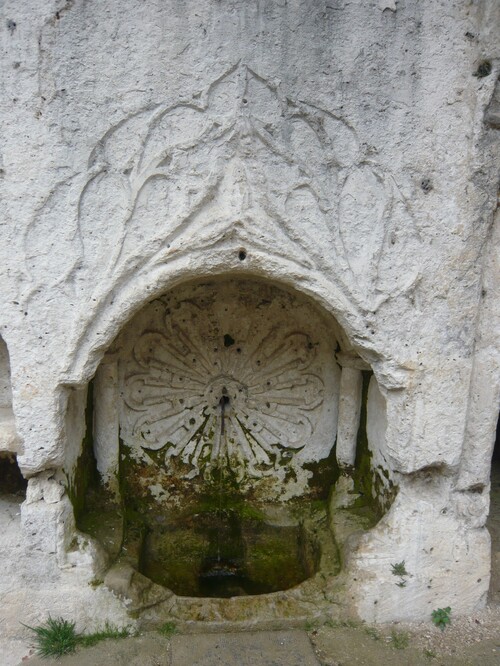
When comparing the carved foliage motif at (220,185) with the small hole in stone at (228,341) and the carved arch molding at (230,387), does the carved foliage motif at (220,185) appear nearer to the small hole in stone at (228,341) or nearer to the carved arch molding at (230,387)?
the carved arch molding at (230,387)

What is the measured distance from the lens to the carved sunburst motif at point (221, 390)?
329 cm

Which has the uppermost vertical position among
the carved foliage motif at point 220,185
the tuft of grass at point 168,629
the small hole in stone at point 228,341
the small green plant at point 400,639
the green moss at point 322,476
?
the carved foliage motif at point 220,185

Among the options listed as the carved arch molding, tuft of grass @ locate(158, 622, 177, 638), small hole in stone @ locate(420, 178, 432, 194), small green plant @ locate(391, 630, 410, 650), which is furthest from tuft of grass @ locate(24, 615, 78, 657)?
small hole in stone @ locate(420, 178, 432, 194)

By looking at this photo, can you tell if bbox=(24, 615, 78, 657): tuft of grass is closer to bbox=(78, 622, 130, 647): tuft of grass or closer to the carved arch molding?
bbox=(78, 622, 130, 647): tuft of grass

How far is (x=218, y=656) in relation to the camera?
247 cm

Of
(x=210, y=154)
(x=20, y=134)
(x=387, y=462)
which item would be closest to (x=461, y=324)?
(x=387, y=462)

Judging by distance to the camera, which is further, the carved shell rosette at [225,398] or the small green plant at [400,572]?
the carved shell rosette at [225,398]

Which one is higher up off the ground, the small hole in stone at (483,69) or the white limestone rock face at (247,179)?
the small hole in stone at (483,69)

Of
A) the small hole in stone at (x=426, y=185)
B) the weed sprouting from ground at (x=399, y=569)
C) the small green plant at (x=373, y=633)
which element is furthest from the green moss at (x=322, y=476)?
the small hole in stone at (x=426, y=185)

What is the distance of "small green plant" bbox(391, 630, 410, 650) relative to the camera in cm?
262

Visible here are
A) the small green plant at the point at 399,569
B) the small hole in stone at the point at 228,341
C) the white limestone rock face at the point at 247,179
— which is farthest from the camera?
the small hole in stone at the point at 228,341

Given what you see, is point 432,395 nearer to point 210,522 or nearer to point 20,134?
point 210,522

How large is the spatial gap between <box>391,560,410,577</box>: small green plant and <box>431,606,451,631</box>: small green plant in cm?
25

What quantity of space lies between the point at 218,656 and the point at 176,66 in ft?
8.46
